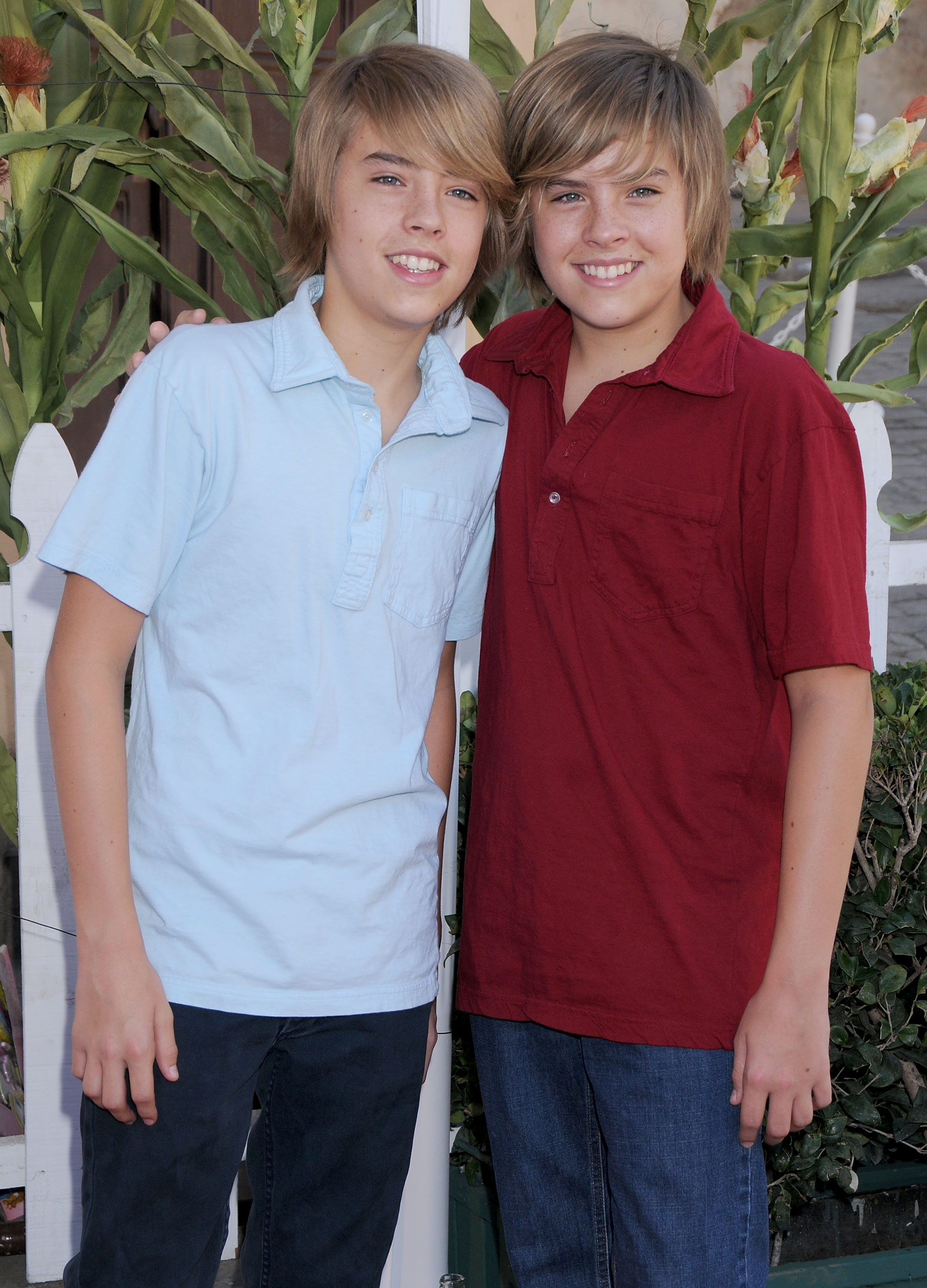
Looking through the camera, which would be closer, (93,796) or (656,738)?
(93,796)

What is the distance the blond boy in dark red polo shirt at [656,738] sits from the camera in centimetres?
107

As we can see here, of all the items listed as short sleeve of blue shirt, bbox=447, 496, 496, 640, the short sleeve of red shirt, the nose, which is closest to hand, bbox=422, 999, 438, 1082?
short sleeve of blue shirt, bbox=447, 496, 496, 640

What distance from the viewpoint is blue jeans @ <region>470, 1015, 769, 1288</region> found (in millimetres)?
1098

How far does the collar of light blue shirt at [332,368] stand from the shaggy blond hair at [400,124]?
0.23ft

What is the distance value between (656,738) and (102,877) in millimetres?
475

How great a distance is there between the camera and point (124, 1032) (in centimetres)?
100

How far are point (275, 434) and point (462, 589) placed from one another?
0.90 ft

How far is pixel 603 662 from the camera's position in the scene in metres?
1.14

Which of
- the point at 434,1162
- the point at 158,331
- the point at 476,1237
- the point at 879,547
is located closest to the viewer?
the point at 158,331

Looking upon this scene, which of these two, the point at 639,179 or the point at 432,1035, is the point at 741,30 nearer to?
the point at 639,179

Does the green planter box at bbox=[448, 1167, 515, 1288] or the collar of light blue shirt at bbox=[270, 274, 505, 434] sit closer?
the collar of light blue shirt at bbox=[270, 274, 505, 434]

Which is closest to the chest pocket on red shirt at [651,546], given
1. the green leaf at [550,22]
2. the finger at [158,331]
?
the finger at [158,331]

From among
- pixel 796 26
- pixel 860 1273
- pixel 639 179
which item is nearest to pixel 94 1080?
pixel 639 179

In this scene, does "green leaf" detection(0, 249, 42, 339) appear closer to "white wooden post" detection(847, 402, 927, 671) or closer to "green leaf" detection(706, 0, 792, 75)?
"green leaf" detection(706, 0, 792, 75)
